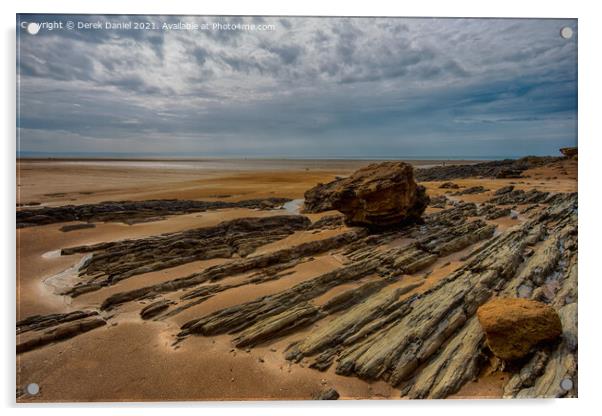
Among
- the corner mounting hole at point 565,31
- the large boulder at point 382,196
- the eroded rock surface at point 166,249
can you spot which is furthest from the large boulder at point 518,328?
the eroded rock surface at point 166,249

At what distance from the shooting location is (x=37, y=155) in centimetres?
707

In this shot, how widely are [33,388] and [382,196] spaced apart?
1000cm

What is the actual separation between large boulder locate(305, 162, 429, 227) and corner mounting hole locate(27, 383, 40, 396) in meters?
9.36

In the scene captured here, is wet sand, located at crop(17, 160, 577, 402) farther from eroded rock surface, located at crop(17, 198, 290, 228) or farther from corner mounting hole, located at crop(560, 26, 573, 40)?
corner mounting hole, located at crop(560, 26, 573, 40)

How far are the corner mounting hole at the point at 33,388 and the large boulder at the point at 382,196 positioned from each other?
9364mm

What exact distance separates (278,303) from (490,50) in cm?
700

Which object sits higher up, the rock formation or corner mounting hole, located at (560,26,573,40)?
corner mounting hole, located at (560,26,573,40)

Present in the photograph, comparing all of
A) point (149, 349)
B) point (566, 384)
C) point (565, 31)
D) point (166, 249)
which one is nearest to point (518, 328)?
point (566, 384)

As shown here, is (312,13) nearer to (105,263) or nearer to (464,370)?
(464,370)

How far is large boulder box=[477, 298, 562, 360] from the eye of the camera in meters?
5.50

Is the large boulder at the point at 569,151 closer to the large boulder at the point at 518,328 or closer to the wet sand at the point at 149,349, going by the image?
the wet sand at the point at 149,349

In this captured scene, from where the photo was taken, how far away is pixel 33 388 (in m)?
6.21

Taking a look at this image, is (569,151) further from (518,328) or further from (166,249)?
(166,249)

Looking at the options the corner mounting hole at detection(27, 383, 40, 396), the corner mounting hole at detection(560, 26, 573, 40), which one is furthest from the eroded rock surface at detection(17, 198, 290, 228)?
the corner mounting hole at detection(560, 26, 573, 40)
